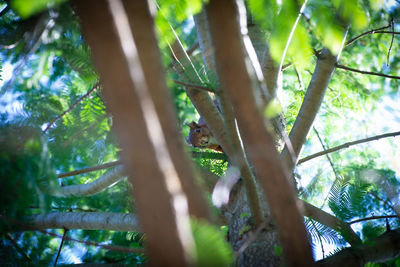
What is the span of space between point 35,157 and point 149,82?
0.87 m

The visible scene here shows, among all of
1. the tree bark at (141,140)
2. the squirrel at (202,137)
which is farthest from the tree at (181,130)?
the squirrel at (202,137)

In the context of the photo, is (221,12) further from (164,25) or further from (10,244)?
(10,244)

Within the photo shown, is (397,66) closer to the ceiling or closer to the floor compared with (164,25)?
closer to the ceiling

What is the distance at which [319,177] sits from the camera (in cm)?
264

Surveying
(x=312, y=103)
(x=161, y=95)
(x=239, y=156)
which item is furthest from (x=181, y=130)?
(x=161, y=95)

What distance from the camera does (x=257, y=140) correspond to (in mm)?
782

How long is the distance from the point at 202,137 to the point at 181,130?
3.39 feet

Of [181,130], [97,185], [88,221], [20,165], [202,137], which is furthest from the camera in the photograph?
[202,137]

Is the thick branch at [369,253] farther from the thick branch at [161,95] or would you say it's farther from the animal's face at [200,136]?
the animal's face at [200,136]

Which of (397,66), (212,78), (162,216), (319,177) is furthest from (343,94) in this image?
(162,216)

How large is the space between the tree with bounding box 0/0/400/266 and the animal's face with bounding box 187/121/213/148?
0.30 m

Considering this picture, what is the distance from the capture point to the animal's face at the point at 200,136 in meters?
2.86

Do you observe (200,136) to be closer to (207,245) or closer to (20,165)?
(20,165)

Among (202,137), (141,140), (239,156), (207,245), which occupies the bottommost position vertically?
(207,245)
